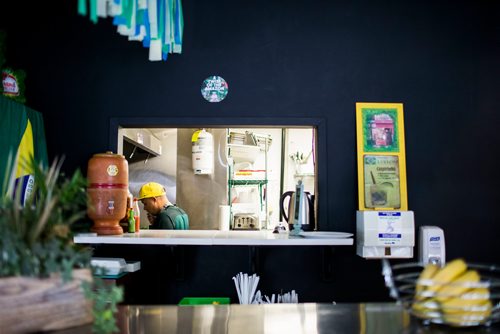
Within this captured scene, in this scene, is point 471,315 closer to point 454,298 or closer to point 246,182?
point 454,298

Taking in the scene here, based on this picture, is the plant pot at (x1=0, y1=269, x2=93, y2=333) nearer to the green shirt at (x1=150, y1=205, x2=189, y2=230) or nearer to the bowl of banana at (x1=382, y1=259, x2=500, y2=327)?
the bowl of banana at (x1=382, y1=259, x2=500, y2=327)

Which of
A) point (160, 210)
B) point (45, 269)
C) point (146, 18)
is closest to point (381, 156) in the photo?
point (146, 18)

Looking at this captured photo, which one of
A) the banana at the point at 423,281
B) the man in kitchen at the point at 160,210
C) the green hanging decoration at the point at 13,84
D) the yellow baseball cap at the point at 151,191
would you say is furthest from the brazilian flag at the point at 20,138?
the banana at the point at 423,281

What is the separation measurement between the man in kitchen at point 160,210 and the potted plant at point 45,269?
3174 millimetres

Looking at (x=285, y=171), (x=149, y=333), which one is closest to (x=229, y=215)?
(x=285, y=171)

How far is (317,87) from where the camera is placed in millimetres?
3113

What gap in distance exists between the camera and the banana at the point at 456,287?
1.01m

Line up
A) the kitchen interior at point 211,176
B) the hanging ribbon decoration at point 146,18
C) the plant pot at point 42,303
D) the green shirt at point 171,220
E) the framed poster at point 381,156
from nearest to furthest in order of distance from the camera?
the plant pot at point 42,303 < the hanging ribbon decoration at point 146,18 < the framed poster at point 381,156 < the green shirt at point 171,220 < the kitchen interior at point 211,176

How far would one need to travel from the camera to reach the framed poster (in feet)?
9.82

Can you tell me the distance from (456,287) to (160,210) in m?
3.74

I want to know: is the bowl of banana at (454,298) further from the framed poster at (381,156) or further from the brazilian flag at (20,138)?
the brazilian flag at (20,138)

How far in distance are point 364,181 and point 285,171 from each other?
3.75 meters

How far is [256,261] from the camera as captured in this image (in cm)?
298

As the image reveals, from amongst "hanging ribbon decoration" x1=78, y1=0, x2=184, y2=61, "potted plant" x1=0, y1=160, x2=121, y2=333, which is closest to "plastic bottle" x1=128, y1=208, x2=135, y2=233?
"hanging ribbon decoration" x1=78, y1=0, x2=184, y2=61
